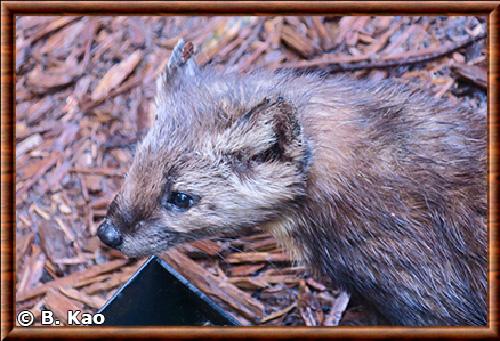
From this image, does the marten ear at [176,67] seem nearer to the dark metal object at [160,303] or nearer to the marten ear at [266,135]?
the marten ear at [266,135]

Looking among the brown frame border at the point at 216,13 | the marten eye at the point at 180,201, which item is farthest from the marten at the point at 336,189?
the brown frame border at the point at 216,13

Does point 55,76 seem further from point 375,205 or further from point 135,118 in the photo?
point 375,205

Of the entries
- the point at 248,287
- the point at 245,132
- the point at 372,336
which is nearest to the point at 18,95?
the point at 245,132

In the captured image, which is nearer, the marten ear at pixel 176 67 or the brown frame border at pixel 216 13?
the brown frame border at pixel 216 13

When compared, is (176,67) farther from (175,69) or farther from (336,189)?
(336,189)

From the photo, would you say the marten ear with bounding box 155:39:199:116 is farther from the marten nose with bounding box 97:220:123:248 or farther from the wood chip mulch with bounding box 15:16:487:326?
the marten nose with bounding box 97:220:123:248
